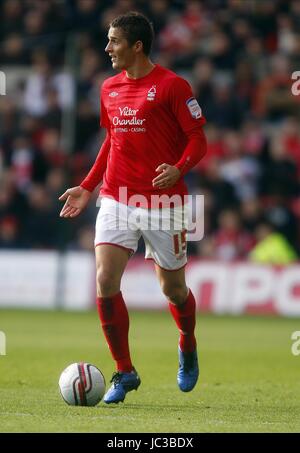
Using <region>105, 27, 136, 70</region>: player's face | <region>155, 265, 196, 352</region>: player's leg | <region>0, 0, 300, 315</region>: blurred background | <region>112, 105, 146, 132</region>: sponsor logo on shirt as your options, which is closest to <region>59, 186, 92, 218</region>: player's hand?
<region>112, 105, 146, 132</region>: sponsor logo on shirt

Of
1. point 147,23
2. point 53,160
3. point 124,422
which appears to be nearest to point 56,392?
point 124,422

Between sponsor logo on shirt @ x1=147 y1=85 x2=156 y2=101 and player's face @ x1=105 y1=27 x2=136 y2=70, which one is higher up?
player's face @ x1=105 y1=27 x2=136 y2=70

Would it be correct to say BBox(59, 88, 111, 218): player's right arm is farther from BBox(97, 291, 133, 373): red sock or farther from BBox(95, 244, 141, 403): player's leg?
BBox(97, 291, 133, 373): red sock

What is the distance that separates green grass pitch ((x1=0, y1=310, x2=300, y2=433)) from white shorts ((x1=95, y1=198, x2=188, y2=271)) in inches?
38.8

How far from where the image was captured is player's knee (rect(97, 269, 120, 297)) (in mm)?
7594

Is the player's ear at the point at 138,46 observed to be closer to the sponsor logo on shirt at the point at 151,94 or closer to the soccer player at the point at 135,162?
the soccer player at the point at 135,162

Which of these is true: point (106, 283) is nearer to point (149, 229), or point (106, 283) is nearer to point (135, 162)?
point (149, 229)

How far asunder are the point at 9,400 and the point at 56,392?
68 centimetres

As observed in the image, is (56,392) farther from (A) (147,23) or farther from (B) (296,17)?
(B) (296,17)

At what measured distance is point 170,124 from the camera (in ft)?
25.7

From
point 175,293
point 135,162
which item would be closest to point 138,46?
point 135,162

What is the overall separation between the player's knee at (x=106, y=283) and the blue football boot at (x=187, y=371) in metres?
0.88

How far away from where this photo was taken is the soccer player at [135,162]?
25.2 feet

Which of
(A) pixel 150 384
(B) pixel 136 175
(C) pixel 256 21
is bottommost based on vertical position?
(A) pixel 150 384
